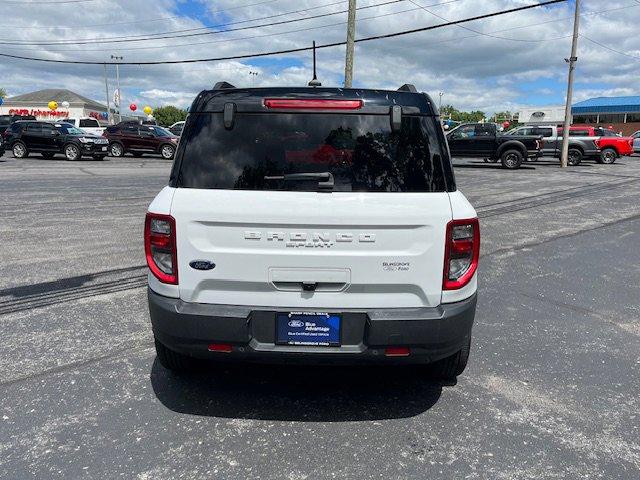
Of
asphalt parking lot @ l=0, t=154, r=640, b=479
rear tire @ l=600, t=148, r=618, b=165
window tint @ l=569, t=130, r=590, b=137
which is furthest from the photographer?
rear tire @ l=600, t=148, r=618, b=165

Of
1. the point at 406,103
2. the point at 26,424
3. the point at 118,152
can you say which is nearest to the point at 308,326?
the point at 406,103

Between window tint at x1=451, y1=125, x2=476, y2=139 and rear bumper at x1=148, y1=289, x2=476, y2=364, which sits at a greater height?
window tint at x1=451, y1=125, x2=476, y2=139

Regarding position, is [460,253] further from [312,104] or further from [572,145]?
[572,145]

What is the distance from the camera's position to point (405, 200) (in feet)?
9.45

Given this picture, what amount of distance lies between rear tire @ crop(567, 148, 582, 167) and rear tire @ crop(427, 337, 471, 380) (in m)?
25.8

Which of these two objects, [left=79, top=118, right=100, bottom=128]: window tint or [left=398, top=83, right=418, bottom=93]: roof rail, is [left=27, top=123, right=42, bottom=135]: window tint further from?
[left=398, top=83, right=418, bottom=93]: roof rail

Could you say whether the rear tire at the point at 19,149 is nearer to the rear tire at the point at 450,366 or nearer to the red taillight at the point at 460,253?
the rear tire at the point at 450,366

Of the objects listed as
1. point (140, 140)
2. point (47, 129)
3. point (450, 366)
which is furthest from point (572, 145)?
point (450, 366)

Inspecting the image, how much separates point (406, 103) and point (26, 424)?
2873 millimetres

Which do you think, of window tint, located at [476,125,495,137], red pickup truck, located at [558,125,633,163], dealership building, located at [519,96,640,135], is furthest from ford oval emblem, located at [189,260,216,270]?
dealership building, located at [519,96,640,135]

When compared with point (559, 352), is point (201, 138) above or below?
above

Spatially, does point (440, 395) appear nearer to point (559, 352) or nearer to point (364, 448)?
point (364, 448)

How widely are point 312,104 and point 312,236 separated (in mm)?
758

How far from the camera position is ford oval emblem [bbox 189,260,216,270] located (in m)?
2.88
